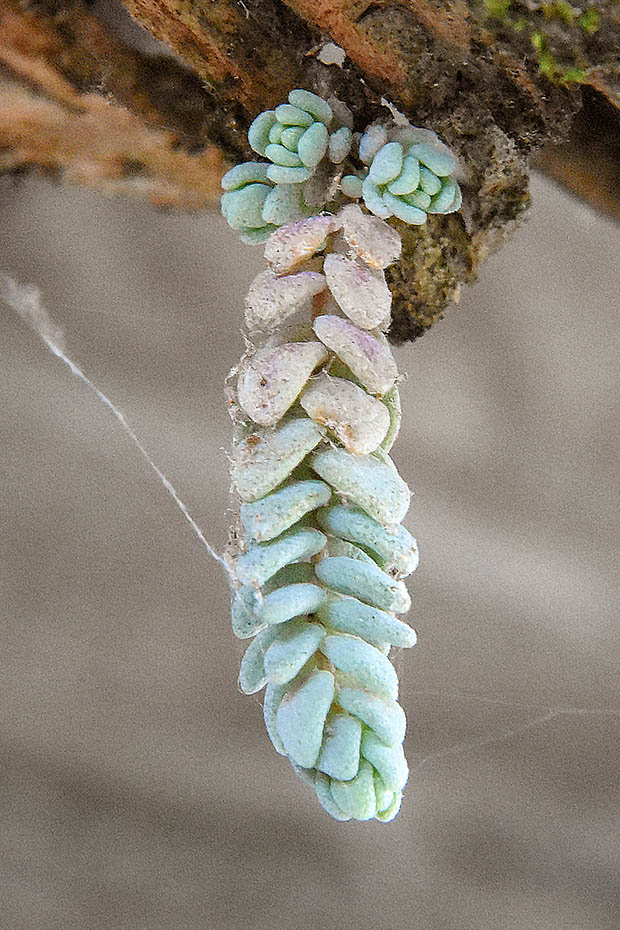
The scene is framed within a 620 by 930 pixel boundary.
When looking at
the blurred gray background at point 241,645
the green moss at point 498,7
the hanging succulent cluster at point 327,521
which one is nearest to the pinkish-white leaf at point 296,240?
the hanging succulent cluster at point 327,521

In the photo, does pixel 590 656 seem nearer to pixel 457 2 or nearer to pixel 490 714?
pixel 490 714

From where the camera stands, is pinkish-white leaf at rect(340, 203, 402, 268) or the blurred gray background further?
the blurred gray background

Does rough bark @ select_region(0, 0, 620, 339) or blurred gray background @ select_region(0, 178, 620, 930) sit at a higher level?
rough bark @ select_region(0, 0, 620, 339)

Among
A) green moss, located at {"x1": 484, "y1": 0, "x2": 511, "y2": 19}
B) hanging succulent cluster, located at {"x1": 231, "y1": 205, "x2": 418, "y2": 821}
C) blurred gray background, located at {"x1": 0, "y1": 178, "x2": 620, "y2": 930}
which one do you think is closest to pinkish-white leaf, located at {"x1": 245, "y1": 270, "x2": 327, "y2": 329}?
hanging succulent cluster, located at {"x1": 231, "y1": 205, "x2": 418, "y2": 821}

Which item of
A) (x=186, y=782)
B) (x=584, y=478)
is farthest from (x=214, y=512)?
(x=584, y=478)

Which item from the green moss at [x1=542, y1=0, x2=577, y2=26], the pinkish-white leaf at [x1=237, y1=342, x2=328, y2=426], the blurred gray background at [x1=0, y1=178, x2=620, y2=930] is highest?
the green moss at [x1=542, y1=0, x2=577, y2=26]

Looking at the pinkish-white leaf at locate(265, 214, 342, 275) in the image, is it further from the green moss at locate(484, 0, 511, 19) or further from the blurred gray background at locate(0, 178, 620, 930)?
the blurred gray background at locate(0, 178, 620, 930)

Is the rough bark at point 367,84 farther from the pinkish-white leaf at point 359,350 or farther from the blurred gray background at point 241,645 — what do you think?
the blurred gray background at point 241,645
